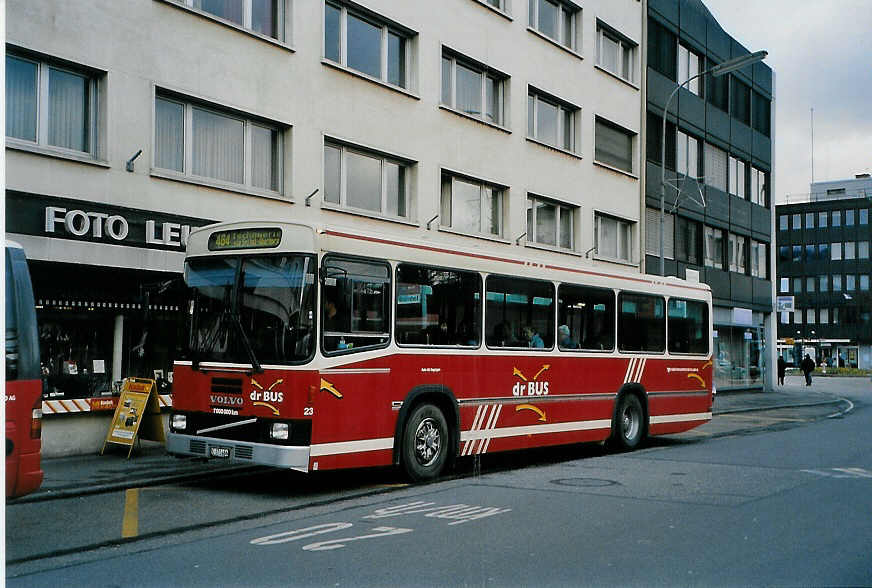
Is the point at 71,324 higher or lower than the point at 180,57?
lower

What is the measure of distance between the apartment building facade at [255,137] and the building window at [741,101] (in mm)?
13676

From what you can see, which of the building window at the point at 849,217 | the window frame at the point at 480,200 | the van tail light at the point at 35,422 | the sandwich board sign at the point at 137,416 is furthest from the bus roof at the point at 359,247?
the building window at the point at 849,217

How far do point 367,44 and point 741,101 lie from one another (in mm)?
24706

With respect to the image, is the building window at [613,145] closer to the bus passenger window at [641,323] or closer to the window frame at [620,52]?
the window frame at [620,52]

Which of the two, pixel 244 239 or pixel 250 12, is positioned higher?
pixel 250 12

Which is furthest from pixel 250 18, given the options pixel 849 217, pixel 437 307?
pixel 849 217

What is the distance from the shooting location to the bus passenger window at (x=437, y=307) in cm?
1180

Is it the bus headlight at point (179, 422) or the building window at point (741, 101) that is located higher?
the building window at point (741, 101)

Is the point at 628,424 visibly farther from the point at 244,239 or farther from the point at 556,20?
the point at 556,20

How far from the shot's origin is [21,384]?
7875 millimetres

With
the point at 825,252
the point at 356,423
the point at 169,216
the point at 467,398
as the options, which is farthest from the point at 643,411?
the point at 825,252

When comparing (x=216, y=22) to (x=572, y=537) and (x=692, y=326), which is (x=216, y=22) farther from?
(x=572, y=537)

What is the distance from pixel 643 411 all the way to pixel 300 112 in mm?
8403

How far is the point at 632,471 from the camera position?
13305 mm
